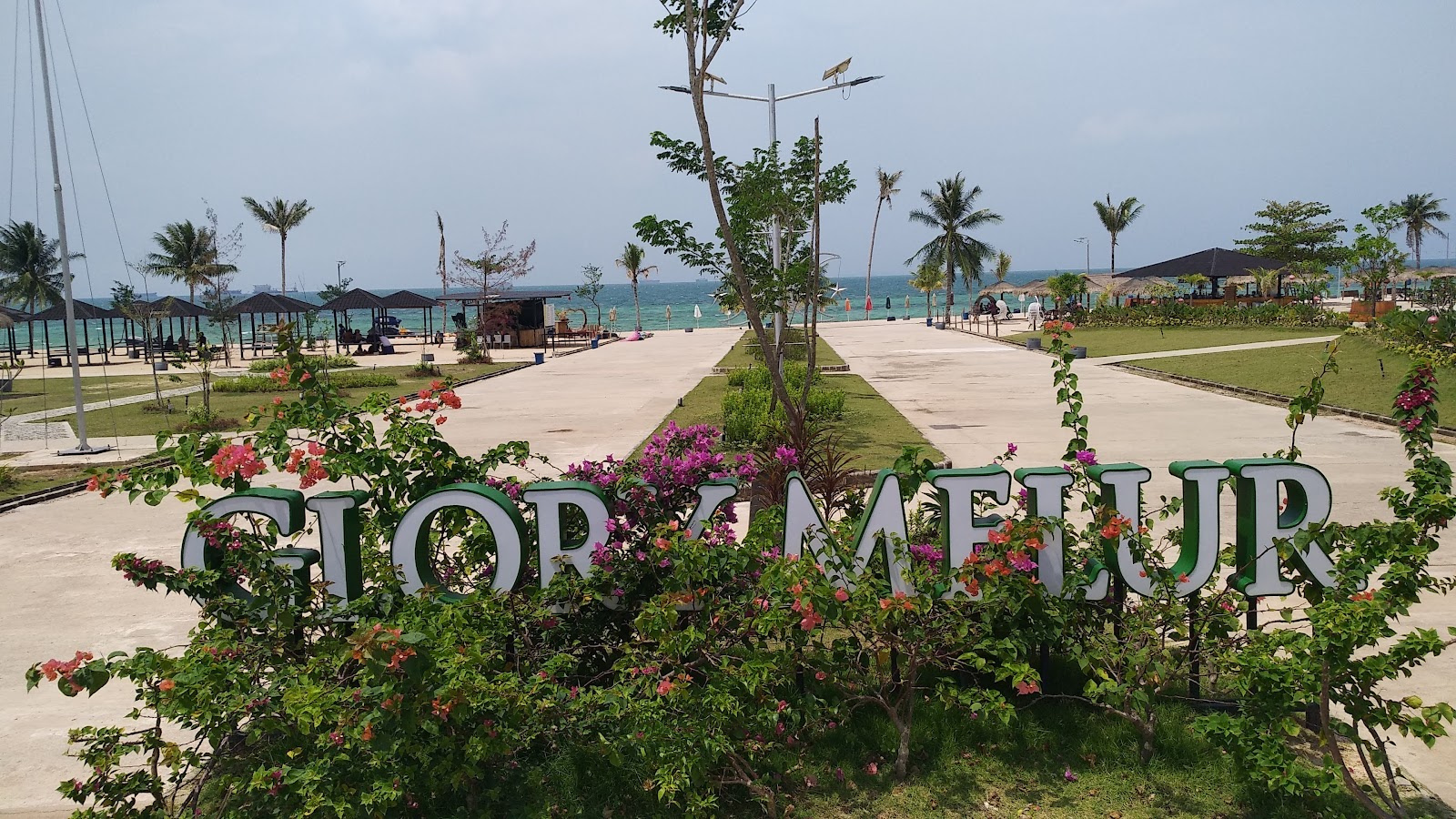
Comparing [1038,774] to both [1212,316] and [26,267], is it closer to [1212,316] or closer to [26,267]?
[1212,316]

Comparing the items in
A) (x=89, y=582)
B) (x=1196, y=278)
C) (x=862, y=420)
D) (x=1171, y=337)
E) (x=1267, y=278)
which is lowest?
(x=89, y=582)

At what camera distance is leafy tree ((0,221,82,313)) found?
56.0 m

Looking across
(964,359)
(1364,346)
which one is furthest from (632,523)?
(964,359)

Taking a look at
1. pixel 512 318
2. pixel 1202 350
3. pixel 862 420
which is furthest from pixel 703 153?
pixel 512 318

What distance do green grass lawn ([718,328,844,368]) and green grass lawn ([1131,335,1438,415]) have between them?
9.54m

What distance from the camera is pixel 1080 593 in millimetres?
5305

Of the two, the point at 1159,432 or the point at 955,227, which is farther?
the point at 955,227

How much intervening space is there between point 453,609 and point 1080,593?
10.6 feet

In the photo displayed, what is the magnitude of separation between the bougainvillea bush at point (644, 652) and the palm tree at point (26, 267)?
62.3m

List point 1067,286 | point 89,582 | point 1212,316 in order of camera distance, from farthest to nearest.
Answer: point 1067,286, point 1212,316, point 89,582

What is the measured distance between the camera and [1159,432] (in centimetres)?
1565

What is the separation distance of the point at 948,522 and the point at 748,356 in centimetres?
3164

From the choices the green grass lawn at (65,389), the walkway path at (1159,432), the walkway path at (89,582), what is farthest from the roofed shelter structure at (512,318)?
the walkway path at (89,582)

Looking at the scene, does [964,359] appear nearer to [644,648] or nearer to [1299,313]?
[1299,313]
